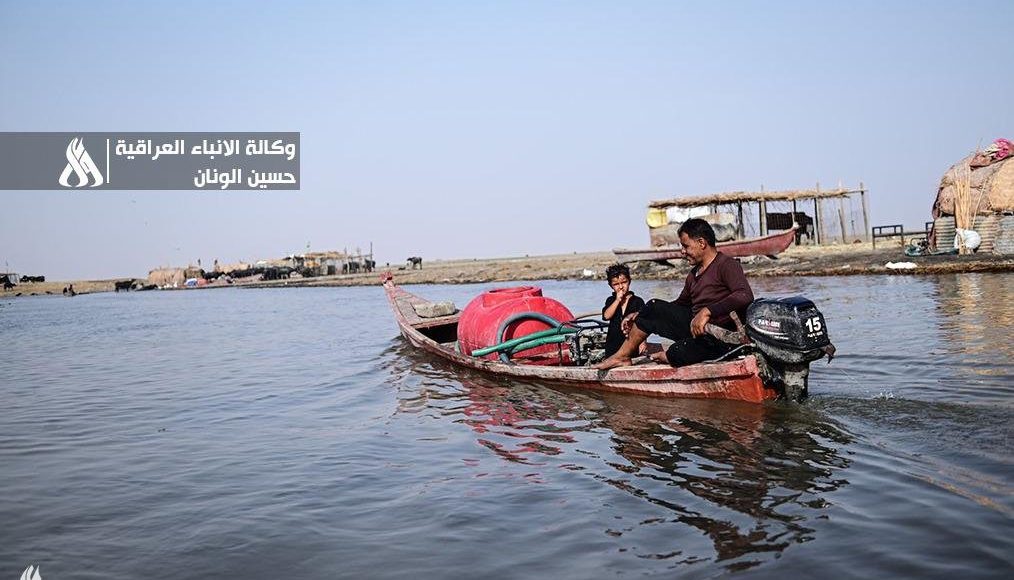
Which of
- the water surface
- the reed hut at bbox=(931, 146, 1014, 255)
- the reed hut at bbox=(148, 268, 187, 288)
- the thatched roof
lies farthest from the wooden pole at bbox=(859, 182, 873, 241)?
the reed hut at bbox=(148, 268, 187, 288)

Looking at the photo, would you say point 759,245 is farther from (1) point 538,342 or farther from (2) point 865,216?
(1) point 538,342

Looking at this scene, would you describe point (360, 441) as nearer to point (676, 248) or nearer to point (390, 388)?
point (390, 388)

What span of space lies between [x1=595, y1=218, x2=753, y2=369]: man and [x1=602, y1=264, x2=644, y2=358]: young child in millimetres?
441

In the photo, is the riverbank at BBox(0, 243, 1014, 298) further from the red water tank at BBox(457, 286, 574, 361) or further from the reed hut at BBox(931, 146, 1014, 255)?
the red water tank at BBox(457, 286, 574, 361)

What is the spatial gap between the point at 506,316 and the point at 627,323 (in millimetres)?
2657

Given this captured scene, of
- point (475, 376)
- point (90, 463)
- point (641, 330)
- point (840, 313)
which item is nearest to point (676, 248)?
point (840, 313)

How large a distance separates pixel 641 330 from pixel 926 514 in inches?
157

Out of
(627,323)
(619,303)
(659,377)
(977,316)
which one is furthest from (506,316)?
(977,316)

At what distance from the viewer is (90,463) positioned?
691 centimetres

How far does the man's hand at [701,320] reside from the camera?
721 centimetres

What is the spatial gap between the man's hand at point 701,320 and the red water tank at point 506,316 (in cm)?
347

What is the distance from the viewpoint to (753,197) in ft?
115

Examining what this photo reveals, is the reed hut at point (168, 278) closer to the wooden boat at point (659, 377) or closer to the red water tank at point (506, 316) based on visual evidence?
the red water tank at point (506, 316)

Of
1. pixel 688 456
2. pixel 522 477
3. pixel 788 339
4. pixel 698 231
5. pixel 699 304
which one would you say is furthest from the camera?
pixel 699 304
